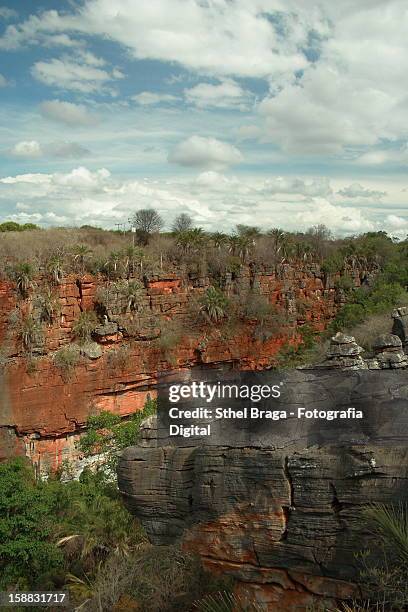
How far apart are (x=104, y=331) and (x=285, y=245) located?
42.0ft

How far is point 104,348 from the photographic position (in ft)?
80.3

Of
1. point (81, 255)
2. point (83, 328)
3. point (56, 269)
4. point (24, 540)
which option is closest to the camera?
point (24, 540)

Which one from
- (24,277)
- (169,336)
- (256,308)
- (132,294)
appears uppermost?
(24,277)

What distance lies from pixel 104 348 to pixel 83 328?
1350 millimetres

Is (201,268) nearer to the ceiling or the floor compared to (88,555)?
nearer to the ceiling

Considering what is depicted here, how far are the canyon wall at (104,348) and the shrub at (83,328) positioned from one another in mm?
272

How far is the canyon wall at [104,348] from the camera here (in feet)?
73.7

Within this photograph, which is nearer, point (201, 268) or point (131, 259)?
point (131, 259)

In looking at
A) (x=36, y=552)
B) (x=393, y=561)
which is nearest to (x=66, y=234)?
(x=36, y=552)

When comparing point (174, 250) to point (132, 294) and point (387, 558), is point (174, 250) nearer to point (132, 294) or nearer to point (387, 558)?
point (132, 294)

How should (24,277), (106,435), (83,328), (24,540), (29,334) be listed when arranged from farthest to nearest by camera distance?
(83,328) → (106,435) → (24,277) → (29,334) → (24,540)

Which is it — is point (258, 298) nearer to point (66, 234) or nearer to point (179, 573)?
point (66, 234)

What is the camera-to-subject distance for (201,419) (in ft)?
28.1

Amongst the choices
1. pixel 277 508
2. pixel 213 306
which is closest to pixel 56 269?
pixel 213 306
